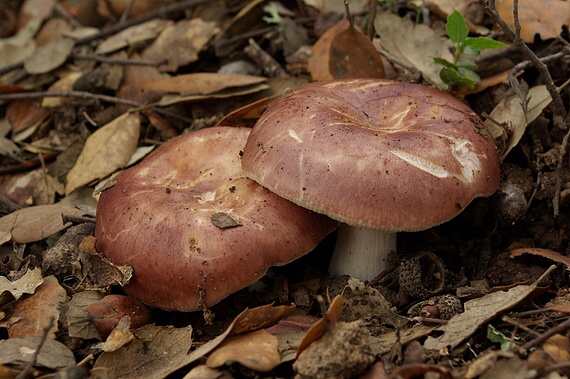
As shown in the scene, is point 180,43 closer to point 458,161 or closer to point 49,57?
point 49,57

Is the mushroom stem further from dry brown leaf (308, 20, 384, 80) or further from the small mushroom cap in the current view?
dry brown leaf (308, 20, 384, 80)

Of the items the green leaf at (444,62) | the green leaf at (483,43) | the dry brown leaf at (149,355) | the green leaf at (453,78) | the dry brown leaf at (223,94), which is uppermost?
the green leaf at (483,43)

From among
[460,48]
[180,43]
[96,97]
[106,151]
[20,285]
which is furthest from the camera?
[180,43]

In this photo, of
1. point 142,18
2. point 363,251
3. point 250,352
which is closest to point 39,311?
point 250,352

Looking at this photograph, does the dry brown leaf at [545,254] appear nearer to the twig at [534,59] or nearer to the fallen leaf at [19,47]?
the twig at [534,59]

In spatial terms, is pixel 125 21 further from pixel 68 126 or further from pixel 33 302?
pixel 33 302

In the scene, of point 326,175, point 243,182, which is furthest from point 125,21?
point 326,175


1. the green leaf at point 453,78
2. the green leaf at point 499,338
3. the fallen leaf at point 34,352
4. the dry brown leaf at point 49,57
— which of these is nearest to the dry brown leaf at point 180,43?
the dry brown leaf at point 49,57
